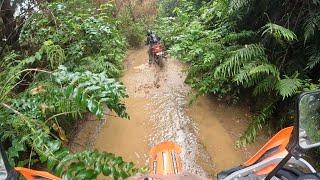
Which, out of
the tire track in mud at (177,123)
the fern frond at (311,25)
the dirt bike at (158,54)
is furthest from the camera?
the dirt bike at (158,54)

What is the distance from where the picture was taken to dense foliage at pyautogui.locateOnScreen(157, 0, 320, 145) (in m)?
4.20

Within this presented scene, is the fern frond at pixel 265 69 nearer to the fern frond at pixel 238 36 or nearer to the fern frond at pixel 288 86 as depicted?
the fern frond at pixel 288 86

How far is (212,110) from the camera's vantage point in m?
5.64

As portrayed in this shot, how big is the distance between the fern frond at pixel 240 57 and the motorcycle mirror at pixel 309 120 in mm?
2936

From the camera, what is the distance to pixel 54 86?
377cm

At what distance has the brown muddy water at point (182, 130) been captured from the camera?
4676 mm

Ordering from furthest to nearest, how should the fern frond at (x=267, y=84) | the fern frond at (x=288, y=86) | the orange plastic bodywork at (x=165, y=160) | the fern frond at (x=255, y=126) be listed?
the fern frond at (x=255, y=126) < the fern frond at (x=267, y=84) < the fern frond at (x=288, y=86) < the orange plastic bodywork at (x=165, y=160)

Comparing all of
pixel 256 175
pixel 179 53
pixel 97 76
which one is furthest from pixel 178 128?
pixel 256 175

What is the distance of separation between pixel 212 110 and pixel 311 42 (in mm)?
1892

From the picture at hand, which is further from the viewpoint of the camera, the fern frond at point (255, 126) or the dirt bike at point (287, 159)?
the fern frond at point (255, 126)

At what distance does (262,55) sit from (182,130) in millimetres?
1628

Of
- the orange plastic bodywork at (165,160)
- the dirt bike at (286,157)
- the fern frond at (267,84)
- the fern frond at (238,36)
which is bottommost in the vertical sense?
the orange plastic bodywork at (165,160)

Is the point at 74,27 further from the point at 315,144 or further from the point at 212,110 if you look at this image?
the point at 315,144

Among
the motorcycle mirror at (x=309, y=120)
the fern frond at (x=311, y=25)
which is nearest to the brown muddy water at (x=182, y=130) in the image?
the fern frond at (x=311, y=25)
